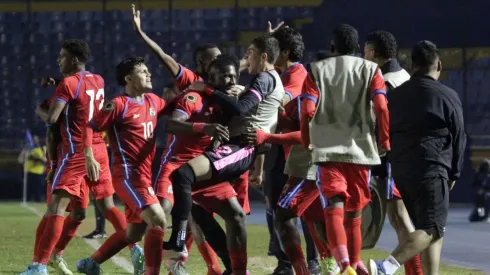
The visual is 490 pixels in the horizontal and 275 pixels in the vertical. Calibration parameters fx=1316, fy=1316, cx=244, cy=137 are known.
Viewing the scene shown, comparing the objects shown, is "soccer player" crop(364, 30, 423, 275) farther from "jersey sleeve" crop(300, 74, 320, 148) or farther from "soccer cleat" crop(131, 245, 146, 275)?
"soccer cleat" crop(131, 245, 146, 275)

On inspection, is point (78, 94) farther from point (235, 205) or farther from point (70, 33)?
Result: point (70, 33)

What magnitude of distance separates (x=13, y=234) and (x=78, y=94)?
694 centimetres

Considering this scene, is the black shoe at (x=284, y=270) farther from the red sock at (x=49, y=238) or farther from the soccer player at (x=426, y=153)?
the soccer player at (x=426, y=153)

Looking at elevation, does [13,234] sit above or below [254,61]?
below

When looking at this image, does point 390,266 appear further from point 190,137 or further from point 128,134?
point 128,134

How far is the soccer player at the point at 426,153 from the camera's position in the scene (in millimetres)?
8359

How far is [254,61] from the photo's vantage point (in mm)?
9531

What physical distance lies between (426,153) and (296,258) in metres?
1.59

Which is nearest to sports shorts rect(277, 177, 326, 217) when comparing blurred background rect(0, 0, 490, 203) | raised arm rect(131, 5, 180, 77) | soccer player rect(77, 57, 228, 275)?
soccer player rect(77, 57, 228, 275)

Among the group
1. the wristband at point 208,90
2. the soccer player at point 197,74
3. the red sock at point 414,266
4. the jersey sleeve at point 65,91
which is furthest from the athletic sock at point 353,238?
the jersey sleeve at point 65,91

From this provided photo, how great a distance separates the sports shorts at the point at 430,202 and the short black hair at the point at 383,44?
57.3 inches

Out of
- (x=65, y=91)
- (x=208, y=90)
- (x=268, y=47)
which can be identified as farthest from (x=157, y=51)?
(x=65, y=91)

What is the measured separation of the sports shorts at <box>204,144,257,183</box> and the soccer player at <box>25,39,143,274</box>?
200 cm

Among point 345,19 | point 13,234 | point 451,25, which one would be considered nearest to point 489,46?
point 451,25
